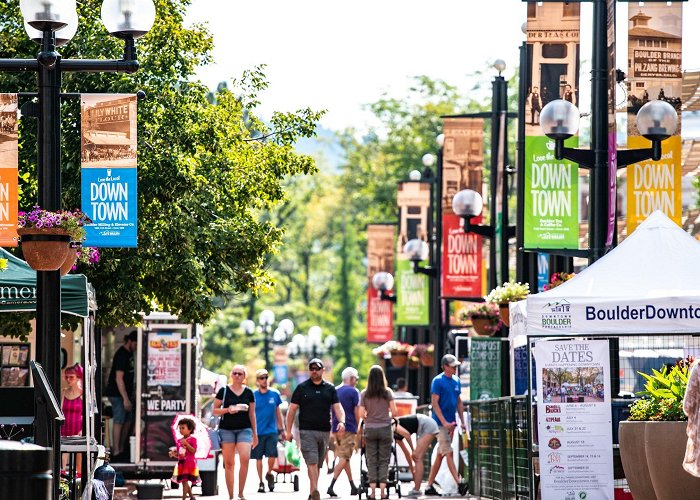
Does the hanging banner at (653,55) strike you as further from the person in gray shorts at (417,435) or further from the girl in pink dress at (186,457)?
the girl in pink dress at (186,457)

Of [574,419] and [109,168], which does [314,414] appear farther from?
[109,168]

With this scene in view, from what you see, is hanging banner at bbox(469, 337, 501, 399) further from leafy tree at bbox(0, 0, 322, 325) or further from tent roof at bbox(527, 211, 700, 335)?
tent roof at bbox(527, 211, 700, 335)

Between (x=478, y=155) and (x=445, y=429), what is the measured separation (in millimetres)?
7542

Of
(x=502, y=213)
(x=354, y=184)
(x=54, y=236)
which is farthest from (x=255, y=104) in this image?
(x=354, y=184)

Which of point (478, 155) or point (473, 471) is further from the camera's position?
point (478, 155)

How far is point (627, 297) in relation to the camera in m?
15.6

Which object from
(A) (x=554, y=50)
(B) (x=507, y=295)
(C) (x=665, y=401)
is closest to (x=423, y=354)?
(B) (x=507, y=295)

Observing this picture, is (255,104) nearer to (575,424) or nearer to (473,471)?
(473,471)

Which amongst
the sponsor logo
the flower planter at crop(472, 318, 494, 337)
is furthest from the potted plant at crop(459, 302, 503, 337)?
the sponsor logo

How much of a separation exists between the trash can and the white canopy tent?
784 cm

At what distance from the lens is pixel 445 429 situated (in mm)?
23203

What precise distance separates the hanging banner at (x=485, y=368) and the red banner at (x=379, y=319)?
812 inches

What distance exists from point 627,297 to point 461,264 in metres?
13.7

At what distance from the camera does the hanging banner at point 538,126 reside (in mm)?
19391
